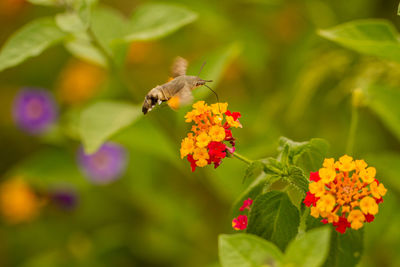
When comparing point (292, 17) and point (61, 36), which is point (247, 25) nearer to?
point (292, 17)

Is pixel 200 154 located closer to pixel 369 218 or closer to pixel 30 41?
pixel 369 218

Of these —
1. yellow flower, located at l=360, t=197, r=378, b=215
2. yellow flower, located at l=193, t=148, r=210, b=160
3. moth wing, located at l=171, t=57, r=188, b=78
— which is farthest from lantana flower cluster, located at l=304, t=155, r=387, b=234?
moth wing, located at l=171, t=57, r=188, b=78

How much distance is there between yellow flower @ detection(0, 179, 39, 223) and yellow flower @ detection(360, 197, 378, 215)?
117cm

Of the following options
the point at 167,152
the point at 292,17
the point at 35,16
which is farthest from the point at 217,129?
the point at 35,16

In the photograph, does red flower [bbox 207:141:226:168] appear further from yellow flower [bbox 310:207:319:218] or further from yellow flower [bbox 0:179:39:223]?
yellow flower [bbox 0:179:39:223]

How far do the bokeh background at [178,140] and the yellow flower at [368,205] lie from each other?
55 cm

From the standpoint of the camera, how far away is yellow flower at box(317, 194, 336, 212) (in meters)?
0.43

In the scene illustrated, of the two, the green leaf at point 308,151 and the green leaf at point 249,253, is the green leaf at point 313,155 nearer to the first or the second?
the green leaf at point 308,151

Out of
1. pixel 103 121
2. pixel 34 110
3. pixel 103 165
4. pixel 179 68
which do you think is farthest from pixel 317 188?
pixel 34 110

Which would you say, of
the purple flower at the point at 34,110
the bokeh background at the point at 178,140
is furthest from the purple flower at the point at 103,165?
the purple flower at the point at 34,110

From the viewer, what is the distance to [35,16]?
1.72 meters

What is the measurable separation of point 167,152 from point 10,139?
2.65 ft

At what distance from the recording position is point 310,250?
408mm

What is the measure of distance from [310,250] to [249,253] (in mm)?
55
